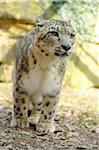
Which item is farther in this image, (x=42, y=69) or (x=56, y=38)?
(x=42, y=69)

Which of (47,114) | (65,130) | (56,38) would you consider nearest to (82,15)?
(65,130)

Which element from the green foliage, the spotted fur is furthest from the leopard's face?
the green foliage

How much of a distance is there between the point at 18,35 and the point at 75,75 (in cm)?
106

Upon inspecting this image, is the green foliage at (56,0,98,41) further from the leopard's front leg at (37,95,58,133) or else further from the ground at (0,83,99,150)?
the leopard's front leg at (37,95,58,133)

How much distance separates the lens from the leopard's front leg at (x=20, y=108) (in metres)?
5.12

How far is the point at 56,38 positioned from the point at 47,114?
31.4 inches

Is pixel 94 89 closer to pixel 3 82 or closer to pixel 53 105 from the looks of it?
pixel 3 82

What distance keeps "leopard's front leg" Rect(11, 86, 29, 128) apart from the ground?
0.31 ft

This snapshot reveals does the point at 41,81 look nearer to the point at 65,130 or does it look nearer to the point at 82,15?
the point at 65,130

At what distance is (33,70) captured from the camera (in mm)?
4977

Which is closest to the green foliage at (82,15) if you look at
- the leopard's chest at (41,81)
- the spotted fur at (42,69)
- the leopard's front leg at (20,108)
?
the spotted fur at (42,69)

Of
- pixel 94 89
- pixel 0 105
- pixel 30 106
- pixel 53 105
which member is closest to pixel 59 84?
pixel 53 105

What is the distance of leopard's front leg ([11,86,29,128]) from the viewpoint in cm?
512

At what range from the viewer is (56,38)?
187 inches
